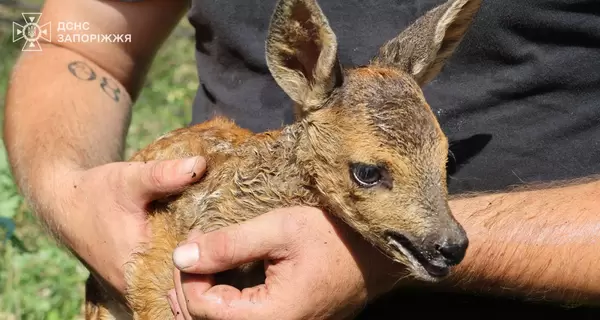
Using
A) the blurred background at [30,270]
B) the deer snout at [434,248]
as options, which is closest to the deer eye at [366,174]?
the deer snout at [434,248]

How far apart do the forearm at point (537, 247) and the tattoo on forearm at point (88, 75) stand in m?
1.91

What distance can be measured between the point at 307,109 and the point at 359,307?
736 millimetres

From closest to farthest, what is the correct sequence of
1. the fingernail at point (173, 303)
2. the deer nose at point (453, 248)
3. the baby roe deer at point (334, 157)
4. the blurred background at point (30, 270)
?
1. the deer nose at point (453, 248)
2. the baby roe deer at point (334, 157)
3. the fingernail at point (173, 303)
4. the blurred background at point (30, 270)

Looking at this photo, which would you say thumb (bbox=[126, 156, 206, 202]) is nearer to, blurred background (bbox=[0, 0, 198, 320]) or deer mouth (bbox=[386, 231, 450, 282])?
deer mouth (bbox=[386, 231, 450, 282])

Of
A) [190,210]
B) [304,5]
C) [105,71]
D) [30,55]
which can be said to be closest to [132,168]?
[190,210]

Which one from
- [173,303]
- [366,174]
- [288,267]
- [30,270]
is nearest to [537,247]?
[366,174]

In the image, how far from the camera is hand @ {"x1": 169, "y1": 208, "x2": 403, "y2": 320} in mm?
2812

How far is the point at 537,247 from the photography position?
2.99 meters

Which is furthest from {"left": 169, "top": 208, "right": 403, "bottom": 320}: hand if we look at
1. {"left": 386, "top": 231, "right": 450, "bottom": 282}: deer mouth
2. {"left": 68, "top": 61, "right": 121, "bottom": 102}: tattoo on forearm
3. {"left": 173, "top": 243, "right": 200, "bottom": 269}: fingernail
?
{"left": 68, "top": 61, "right": 121, "bottom": 102}: tattoo on forearm

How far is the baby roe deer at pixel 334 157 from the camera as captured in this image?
2.85 meters

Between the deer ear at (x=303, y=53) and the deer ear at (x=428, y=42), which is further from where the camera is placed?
the deer ear at (x=428, y=42)

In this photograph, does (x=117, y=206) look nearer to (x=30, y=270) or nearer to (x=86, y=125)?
(x=86, y=125)

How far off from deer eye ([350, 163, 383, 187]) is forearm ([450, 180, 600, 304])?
1.22 feet

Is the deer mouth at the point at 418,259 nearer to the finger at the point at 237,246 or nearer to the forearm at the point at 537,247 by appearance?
the forearm at the point at 537,247
